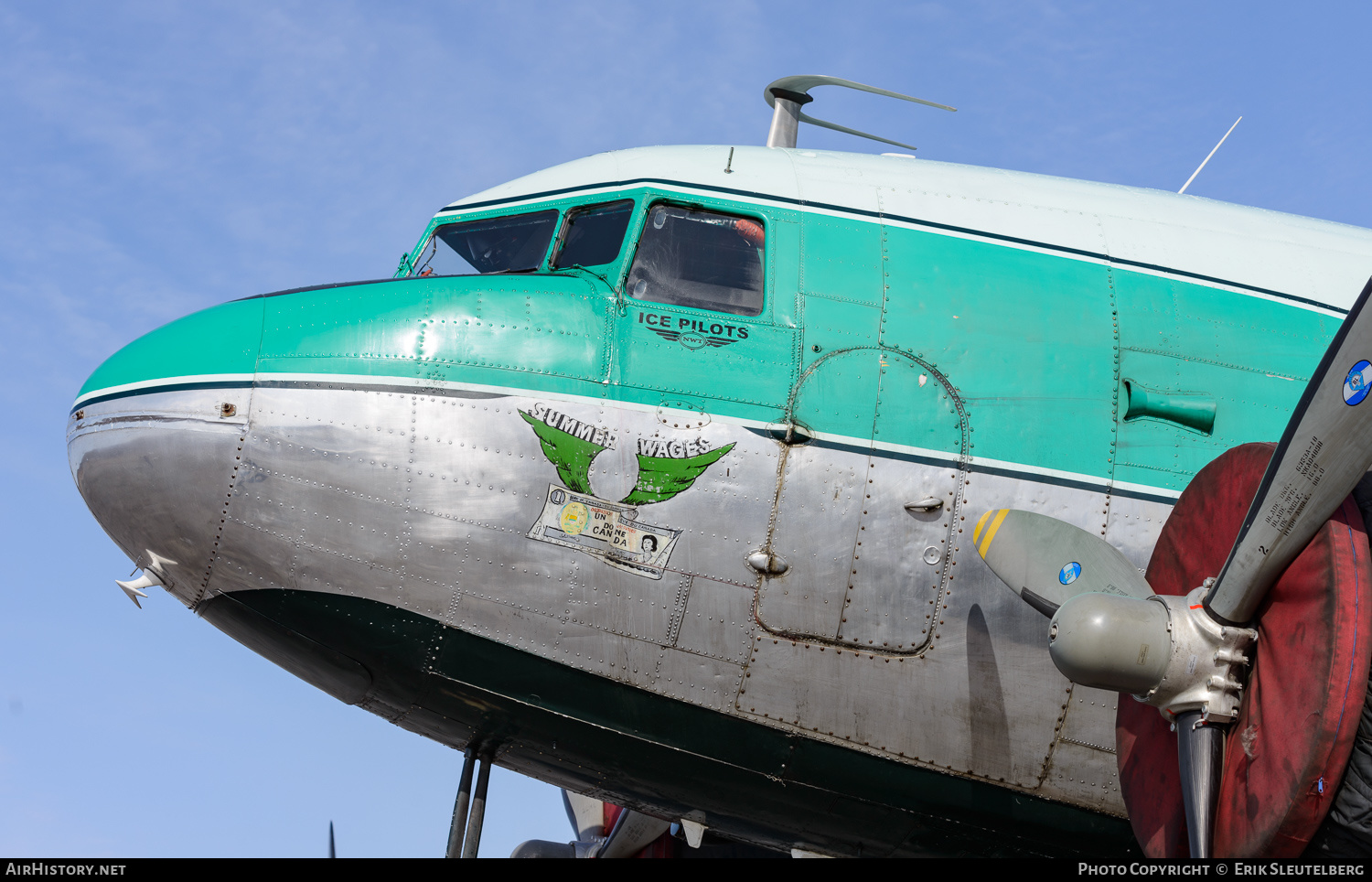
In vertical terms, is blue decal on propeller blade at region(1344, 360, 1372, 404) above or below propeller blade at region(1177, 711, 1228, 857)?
above

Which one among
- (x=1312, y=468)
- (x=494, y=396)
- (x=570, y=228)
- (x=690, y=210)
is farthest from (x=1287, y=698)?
(x=570, y=228)

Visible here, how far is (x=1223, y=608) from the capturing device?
20.1 ft

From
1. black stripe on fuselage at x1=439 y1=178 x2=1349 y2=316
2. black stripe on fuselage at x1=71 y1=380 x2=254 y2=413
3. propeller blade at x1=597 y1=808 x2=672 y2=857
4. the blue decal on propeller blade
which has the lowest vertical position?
propeller blade at x1=597 y1=808 x2=672 y2=857

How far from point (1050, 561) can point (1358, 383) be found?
1.97 meters

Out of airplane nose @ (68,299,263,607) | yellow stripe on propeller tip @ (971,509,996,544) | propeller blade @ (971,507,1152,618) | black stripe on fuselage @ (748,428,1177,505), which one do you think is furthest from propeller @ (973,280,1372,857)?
airplane nose @ (68,299,263,607)

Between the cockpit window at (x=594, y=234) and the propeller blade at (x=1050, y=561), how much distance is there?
3124 mm

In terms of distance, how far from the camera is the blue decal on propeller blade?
18.2 ft

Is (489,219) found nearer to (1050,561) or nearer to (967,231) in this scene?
(967,231)

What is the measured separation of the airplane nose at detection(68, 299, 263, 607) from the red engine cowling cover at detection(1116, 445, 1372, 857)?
565 cm

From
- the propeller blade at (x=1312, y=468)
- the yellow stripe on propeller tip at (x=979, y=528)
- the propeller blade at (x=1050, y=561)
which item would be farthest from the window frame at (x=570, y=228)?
the propeller blade at (x=1312, y=468)

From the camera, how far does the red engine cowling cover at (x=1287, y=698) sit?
5.45m

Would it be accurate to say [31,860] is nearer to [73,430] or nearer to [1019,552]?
[73,430]

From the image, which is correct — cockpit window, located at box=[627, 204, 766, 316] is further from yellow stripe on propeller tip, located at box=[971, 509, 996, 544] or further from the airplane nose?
the airplane nose

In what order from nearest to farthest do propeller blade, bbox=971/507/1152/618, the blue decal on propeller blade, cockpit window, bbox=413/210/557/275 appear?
1. the blue decal on propeller blade
2. propeller blade, bbox=971/507/1152/618
3. cockpit window, bbox=413/210/557/275
